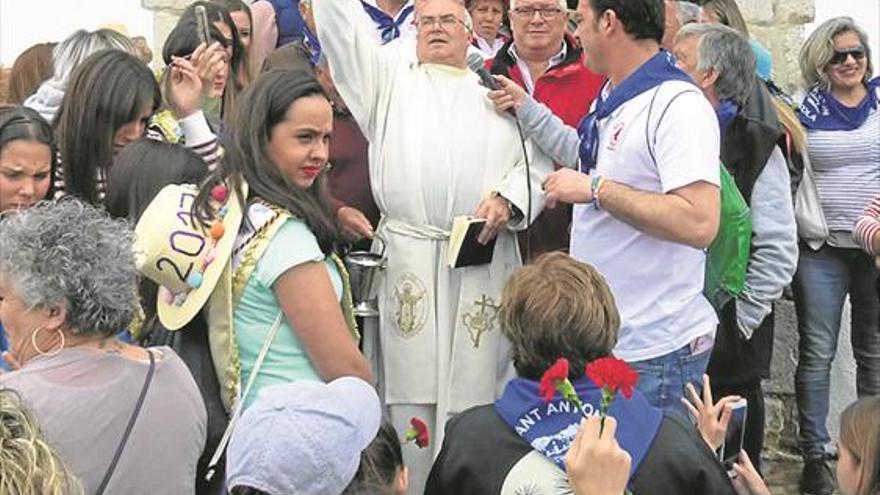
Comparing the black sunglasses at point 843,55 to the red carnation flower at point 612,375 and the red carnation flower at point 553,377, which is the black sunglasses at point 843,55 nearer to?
the red carnation flower at point 553,377

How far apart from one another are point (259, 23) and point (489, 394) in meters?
2.39

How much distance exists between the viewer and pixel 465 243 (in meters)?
4.54

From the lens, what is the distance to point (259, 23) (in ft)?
21.0

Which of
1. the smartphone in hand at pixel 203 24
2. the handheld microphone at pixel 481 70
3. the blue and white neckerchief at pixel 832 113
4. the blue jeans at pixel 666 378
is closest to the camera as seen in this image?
the blue jeans at pixel 666 378

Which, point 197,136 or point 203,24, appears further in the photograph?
point 203,24

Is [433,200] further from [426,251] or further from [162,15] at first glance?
[162,15]

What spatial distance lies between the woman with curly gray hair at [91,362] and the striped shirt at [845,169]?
12.0ft

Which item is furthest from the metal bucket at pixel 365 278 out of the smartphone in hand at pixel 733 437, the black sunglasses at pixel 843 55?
the black sunglasses at pixel 843 55

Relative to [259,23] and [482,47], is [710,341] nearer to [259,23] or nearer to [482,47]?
[482,47]

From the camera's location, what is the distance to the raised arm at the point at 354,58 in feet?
15.1

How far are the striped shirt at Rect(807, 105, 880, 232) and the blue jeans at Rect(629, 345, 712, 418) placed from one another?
2.17 meters

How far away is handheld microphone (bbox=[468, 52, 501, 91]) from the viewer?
188 inches

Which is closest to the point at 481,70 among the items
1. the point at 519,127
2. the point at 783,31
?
the point at 519,127

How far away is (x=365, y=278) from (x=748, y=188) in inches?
61.2
